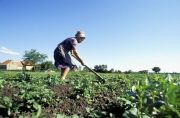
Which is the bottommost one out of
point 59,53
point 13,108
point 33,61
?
point 13,108

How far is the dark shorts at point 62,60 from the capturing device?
9289mm

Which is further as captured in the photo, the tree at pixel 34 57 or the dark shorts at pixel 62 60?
the tree at pixel 34 57

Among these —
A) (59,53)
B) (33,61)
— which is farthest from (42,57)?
→ (59,53)

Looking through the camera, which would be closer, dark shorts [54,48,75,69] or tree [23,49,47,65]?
A: dark shorts [54,48,75,69]

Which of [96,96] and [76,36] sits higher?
[76,36]

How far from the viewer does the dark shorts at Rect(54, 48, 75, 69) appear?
9289 mm

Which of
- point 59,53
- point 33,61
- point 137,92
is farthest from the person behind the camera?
point 33,61

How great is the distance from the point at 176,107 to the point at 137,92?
1.18 feet

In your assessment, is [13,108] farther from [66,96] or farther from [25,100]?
[66,96]

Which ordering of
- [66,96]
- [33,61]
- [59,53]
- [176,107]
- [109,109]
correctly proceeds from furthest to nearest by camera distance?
[33,61], [59,53], [66,96], [109,109], [176,107]

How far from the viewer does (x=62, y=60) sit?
30.6ft

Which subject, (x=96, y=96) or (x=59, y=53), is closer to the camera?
(x=96, y=96)

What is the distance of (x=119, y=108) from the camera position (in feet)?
10.8

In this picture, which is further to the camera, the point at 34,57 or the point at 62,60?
the point at 34,57
